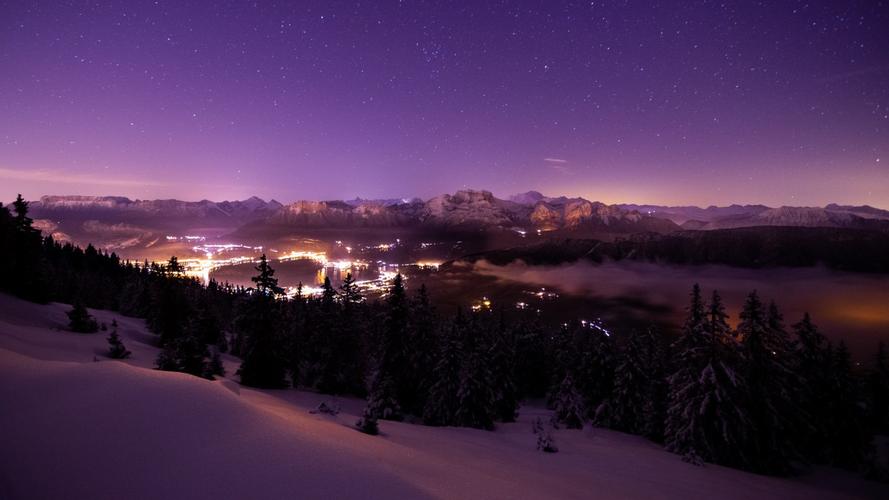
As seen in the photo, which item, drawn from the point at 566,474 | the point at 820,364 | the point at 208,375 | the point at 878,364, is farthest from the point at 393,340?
the point at 878,364

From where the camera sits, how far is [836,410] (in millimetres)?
27062

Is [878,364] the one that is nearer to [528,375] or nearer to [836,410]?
[836,410]

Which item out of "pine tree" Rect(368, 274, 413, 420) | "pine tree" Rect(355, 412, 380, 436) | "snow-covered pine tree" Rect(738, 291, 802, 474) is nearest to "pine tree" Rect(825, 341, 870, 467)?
"snow-covered pine tree" Rect(738, 291, 802, 474)

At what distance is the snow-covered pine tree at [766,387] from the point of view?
72.3 ft

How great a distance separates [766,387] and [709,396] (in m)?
4.23

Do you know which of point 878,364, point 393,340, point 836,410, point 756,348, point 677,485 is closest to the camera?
point 677,485

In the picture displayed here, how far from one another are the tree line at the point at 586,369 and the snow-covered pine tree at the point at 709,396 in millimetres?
72

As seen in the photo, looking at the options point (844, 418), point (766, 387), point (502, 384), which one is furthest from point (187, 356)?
point (844, 418)

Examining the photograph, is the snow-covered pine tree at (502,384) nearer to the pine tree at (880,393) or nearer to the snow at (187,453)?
the snow at (187,453)

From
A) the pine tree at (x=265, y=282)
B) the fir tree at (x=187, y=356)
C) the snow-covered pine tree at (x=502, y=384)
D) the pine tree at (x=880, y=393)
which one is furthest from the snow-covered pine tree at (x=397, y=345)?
the pine tree at (x=880, y=393)

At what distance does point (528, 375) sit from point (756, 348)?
3183 cm

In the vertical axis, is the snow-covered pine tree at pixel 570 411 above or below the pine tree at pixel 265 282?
below

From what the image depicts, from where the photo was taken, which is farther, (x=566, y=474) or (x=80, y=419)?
(x=566, y=474)

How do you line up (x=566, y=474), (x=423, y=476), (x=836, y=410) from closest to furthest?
(x=423, y=476) → (x=566, y=474) → (x=836, y=410)
